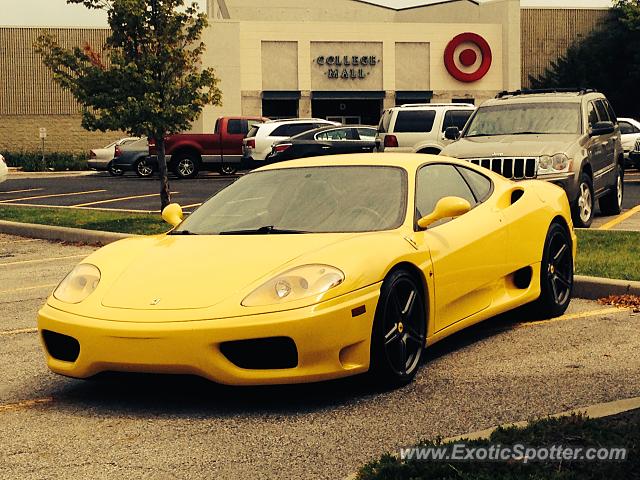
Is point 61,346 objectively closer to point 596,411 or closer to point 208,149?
point 596,411

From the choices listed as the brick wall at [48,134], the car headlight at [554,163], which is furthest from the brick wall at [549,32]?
the car headlight at [554,163]

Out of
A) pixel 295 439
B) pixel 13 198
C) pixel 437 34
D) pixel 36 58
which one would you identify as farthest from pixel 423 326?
pixel 36 58

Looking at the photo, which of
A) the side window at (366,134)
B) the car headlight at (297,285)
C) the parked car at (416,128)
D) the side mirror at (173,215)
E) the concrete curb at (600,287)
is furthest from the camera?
the side window at (366,134)

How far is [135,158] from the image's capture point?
36531mm

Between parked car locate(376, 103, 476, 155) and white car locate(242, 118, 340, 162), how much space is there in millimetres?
7710

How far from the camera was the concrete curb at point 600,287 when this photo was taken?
923cm

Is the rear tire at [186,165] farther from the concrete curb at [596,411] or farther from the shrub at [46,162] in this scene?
the concrete curb at [596,411]

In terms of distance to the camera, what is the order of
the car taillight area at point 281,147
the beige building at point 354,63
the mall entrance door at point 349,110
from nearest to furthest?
the car taillight area at point 281,147, the beige building at point 354,63, the mall entrance door at point 349,110

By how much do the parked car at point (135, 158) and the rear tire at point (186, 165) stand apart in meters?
2.15

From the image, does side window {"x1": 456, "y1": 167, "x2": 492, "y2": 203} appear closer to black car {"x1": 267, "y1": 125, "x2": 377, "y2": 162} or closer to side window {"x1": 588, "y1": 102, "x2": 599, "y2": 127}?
→ side window {"x1": 588, "y1": 102, "x2": 599, "y2": 127}

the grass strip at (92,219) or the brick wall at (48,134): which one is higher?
the brick wall at (48,134)

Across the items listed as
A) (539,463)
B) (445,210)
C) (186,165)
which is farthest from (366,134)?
(539,463)

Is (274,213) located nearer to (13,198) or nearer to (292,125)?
(13,198)

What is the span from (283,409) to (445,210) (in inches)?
64.2
